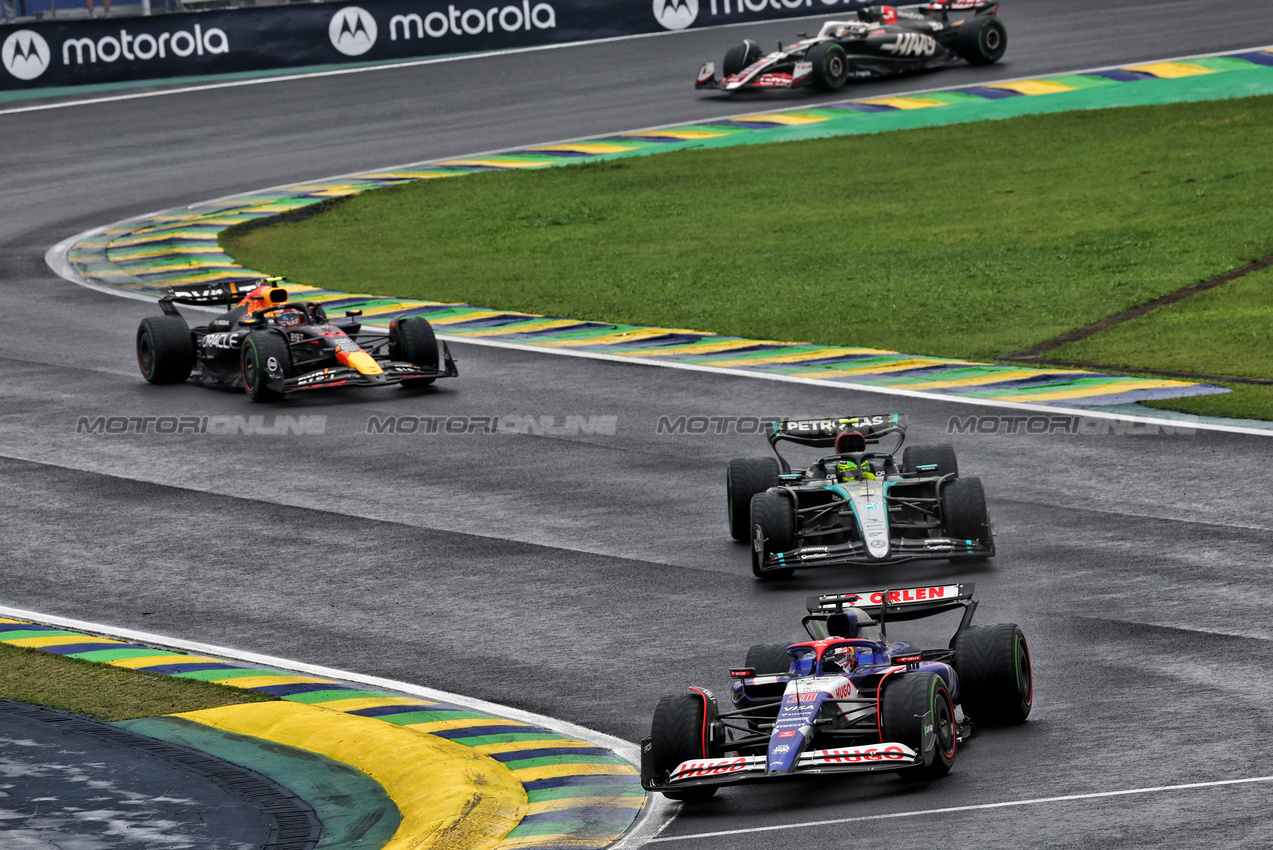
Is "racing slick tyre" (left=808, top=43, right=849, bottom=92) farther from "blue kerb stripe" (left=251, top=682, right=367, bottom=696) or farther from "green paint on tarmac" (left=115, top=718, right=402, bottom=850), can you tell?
"green paint on tarmac" (left=115, top=718, right=402, bottom=850)

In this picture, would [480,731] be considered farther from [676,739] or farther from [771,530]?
[771,530]

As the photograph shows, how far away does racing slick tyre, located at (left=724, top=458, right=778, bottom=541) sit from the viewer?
670 inches

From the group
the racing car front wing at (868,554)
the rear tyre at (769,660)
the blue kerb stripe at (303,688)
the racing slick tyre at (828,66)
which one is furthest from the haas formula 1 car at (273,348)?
the racing slick tyre at (828,66)

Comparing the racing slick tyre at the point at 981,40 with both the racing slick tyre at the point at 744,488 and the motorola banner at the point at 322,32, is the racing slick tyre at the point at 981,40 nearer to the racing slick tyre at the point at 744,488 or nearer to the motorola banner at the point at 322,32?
the motorola banner at the point at 322,32

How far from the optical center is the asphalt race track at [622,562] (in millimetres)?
11219

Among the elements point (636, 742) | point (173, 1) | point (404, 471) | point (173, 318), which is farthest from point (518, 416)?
point (173, 1)

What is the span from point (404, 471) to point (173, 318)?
631 centimetres

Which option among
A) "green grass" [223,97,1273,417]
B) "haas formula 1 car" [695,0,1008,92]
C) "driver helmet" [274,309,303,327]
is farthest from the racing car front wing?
"haas formula 1 car" [695,0,1008,92]

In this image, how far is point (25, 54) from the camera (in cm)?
4581

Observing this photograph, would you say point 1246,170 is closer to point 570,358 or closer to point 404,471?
point 570,358

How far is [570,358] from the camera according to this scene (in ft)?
83.2

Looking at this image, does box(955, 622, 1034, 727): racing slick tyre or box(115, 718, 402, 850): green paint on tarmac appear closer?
box(115, 718, 402, 850): green paint on tarmac

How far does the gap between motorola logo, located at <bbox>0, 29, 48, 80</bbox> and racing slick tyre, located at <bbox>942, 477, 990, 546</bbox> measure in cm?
3526

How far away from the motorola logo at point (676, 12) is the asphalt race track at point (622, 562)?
26096 millimetres
